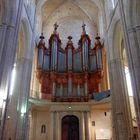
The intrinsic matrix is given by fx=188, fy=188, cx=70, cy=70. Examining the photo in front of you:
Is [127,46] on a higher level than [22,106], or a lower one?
higher

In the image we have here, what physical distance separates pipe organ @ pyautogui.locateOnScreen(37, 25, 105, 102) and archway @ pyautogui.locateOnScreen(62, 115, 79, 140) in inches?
63.1

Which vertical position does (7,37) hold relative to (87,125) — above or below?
above

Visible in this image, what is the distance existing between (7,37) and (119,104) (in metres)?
7.05

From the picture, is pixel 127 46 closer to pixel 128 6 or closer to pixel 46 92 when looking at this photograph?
pixel 128 6

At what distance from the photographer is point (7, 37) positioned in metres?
8.63

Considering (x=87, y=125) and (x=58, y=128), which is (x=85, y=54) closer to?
(x=87, y=125)

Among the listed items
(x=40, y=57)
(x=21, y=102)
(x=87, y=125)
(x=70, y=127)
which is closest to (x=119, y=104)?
(x=87, y=125)

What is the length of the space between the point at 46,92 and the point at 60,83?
1.39 m

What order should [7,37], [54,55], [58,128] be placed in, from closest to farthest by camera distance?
[7,37]
[58,128]
[54,55]

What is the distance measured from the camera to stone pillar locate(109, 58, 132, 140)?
10.3 metres

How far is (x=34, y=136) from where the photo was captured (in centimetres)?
1542

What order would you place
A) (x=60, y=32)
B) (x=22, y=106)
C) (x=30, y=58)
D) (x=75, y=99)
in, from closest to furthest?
(x=22, y=106) → (x=30, y=58) → (x=75, y=99) → (x=60, y=32)

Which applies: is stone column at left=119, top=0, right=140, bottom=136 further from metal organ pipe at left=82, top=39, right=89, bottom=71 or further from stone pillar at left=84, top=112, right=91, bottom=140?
stone pillar at left=84, top=112, right=91, bottom=140

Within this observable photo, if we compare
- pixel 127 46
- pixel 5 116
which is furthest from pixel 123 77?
pixel 5 116
